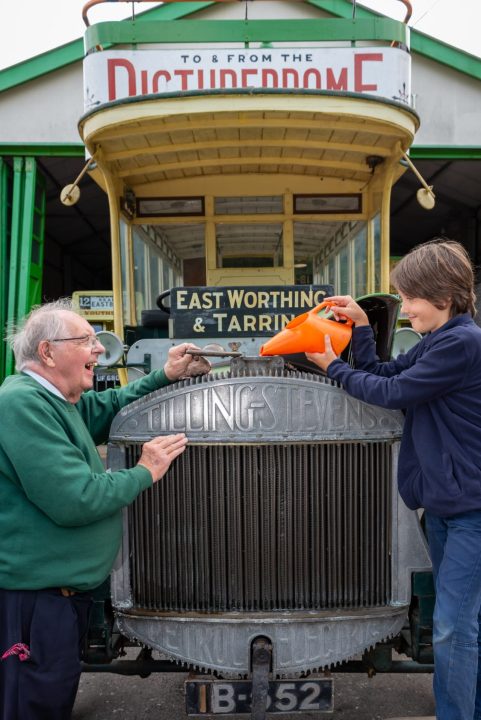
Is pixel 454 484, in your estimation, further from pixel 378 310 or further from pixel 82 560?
pixel 82 560

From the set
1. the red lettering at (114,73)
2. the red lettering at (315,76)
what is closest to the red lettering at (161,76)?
the red lettering at (114,73)

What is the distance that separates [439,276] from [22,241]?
25.5 feet

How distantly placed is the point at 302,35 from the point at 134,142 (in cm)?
122

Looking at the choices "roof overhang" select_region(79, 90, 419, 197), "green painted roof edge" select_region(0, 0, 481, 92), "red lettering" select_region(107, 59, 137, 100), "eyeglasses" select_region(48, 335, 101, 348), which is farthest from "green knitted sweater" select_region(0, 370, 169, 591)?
"green painted roof edge" select_region(0, 0, 481, 92)

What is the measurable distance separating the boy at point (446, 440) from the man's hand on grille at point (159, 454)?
0.51 metres

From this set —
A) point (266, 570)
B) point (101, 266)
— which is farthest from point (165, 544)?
point (101, 266)

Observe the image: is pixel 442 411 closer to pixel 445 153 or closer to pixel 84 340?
pixel 84 340

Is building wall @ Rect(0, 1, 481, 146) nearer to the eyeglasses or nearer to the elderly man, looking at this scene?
the eyeglasses

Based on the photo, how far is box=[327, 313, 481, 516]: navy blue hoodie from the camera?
177 cm

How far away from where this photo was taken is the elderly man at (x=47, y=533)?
170 cm

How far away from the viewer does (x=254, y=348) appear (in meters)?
3.09

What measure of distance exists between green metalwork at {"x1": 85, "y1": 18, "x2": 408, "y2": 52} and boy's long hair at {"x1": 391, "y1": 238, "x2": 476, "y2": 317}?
8.22 ft

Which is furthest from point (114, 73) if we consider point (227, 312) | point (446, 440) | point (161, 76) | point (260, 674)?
point (260, 674)

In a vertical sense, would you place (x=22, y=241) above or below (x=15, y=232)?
below
